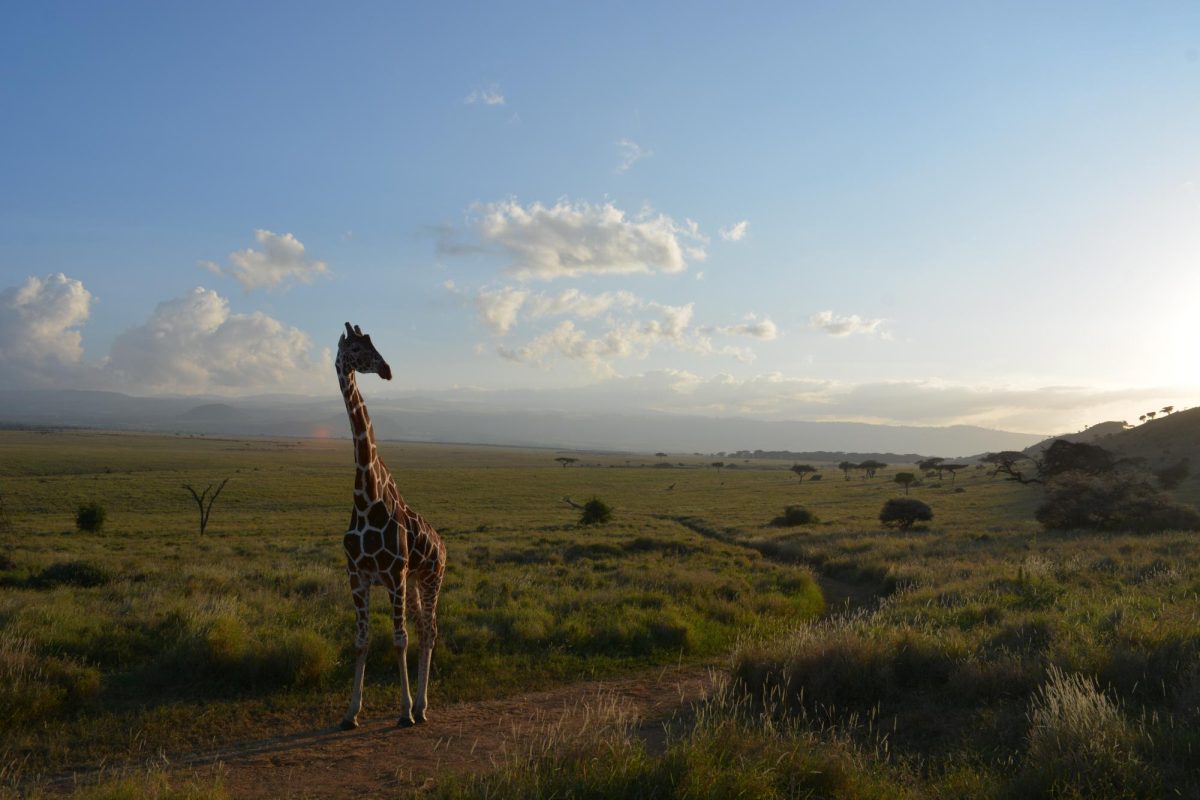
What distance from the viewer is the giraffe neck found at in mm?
7922

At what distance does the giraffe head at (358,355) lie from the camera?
7746mm

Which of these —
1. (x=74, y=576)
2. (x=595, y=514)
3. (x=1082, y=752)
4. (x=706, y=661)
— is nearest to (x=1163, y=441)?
(x=595, y=514)

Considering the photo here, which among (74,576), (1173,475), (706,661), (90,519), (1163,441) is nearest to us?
(706,661)

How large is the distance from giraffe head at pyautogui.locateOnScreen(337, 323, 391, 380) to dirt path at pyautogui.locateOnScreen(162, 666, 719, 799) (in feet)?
13.2

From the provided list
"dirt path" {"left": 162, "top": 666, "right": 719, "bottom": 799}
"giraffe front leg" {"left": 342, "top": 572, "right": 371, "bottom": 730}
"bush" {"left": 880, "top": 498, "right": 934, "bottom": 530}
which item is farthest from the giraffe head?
"bush" {"left": 880, "top": 498, "right": 934, "bottom": 530}

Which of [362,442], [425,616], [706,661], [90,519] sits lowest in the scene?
[90,519]

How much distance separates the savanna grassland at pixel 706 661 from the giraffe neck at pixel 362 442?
113 inches

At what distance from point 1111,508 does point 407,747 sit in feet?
110

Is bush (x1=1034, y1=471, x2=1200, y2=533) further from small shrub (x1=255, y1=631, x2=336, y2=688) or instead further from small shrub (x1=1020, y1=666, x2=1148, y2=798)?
small shrub (x1=255, y1=631, x2=336, y2=688)

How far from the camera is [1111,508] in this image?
29.8m

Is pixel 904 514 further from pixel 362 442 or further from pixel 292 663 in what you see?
pixel 362 442

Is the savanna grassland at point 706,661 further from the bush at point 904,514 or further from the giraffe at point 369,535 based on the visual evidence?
the bush at point 904,514

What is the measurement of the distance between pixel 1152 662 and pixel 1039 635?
5.69 ft

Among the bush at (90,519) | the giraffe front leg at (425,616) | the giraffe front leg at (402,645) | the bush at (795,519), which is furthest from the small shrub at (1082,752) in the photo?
the bush at (90,519)
